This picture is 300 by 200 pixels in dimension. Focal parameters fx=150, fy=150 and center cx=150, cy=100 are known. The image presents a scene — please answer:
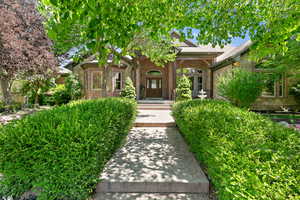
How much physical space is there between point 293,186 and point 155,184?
1976mm

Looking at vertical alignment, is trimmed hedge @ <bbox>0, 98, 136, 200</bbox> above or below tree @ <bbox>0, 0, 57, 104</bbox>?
below

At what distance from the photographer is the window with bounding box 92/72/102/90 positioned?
1460cm

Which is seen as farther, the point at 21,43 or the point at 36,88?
the point at 36,88

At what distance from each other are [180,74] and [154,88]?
3423 millimetres

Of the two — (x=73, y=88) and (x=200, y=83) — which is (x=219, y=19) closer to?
(x=200, y=83)

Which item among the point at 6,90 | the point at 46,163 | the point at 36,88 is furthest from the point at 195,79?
the point at 6,90

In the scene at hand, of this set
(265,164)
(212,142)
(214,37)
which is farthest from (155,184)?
(214,37)

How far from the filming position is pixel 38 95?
16953 millimetres

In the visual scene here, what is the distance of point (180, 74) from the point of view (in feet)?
52.4

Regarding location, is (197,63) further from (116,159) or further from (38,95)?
(38,95)

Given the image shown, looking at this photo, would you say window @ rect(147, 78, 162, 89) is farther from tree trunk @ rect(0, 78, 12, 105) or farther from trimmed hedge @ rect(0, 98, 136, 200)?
trimmed hedge @ rect(0, 98, 136, 200)

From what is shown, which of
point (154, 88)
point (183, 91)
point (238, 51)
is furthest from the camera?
point (154, 88)

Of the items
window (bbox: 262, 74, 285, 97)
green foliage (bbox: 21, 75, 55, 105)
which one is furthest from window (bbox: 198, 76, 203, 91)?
green foliage (bbox: 21, 75, 55, 105)

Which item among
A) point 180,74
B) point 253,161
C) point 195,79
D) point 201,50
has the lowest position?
point 253,161
